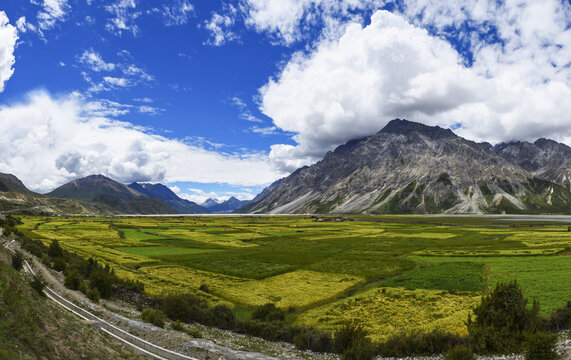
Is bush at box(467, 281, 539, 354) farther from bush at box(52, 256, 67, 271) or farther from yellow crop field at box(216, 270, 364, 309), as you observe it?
bush at box(52, 256, 67, 271)

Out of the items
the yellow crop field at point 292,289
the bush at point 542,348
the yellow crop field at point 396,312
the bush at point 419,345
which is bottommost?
the yellow crop field at point 292,289

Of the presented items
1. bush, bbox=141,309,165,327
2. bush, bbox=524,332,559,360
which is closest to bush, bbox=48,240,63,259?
bush, bbox=141,309,165,327

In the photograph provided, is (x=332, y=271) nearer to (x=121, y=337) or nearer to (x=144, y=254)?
(x=121, y=337)

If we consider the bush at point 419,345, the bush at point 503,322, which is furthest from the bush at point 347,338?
the bush at point 503,322

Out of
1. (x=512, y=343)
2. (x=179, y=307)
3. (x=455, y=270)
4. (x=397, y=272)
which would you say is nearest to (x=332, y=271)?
(x=397, y=272)

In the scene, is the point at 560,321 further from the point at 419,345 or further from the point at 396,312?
the point at 396,312

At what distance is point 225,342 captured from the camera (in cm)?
2572

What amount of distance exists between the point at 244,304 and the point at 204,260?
106 ft

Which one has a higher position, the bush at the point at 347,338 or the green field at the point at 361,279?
the bush at the point at 347,338

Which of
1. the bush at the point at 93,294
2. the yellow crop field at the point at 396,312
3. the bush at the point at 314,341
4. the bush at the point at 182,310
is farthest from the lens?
the bush at the point at 93,294

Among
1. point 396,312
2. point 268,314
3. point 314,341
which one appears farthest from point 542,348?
point 268,314

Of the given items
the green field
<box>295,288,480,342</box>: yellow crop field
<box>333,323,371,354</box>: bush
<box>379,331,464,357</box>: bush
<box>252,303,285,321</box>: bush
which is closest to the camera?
<box>379,331,464,357</box>: bush

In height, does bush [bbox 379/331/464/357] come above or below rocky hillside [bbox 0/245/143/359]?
below

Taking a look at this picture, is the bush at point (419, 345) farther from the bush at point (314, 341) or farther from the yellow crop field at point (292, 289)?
the yellow crop field at point (292, 289)
